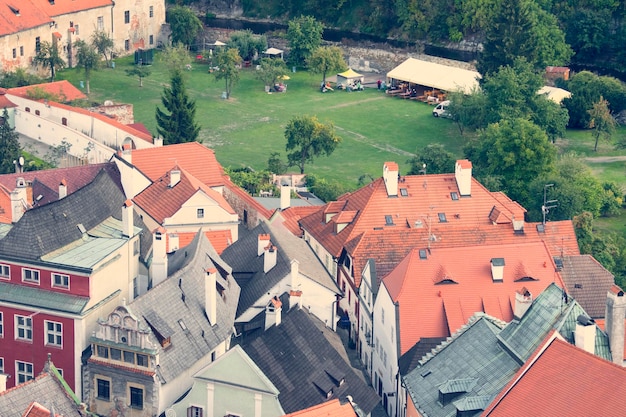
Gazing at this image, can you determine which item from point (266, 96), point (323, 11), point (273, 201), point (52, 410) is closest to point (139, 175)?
point (273, 201)

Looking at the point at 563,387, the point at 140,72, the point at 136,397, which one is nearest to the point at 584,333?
the point at 563,387

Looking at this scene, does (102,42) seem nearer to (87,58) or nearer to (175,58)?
(87,58)

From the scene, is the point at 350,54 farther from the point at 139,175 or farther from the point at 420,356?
the point at 420,356

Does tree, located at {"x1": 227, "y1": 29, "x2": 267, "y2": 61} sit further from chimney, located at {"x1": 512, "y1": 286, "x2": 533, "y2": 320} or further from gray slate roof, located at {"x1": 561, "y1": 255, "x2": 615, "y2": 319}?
chimney, located at {"x1": 512, "y1": 286, "x2": 533, "y2": 320}

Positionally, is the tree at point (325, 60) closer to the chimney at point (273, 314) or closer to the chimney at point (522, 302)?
the chimney at point (273, 314)

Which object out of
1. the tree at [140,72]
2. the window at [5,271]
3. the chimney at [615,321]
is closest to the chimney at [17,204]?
the window at [5,271]

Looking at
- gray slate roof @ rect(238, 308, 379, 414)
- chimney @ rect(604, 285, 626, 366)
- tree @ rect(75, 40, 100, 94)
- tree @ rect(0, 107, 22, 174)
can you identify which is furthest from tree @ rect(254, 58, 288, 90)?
chimney @ rect(604, 285, 626, 366)

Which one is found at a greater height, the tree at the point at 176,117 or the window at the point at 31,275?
the window at the point at 31,275
